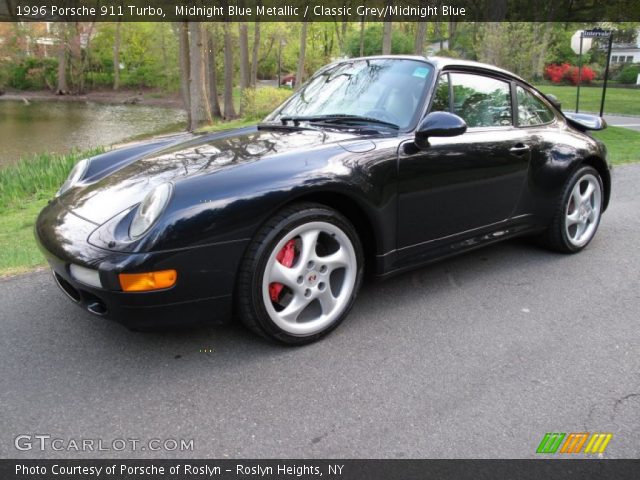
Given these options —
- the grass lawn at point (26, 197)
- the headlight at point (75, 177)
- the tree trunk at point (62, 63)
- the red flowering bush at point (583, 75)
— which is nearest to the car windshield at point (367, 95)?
the headlight at point (75, 177)

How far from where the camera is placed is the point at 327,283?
284 cm

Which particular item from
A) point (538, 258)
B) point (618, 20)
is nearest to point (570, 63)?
point (618, 20)

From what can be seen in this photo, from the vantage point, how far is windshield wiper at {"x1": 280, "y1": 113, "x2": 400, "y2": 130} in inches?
127

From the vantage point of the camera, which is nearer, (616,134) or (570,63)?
(616,134)

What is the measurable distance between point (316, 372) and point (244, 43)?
26.0 metres

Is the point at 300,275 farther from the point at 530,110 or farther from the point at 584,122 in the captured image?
the point at 584,122

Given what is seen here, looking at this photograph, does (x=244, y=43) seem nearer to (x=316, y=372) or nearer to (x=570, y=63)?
(x=316, y=372)

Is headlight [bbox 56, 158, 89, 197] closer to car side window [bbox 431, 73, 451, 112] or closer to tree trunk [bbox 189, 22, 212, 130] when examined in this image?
car side window [bbox 431, 73, 451, 112]

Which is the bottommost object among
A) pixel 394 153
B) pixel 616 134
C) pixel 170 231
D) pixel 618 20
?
pixel 616 134

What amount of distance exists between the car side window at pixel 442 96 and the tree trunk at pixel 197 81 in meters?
15.3

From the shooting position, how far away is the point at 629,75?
47000 mm

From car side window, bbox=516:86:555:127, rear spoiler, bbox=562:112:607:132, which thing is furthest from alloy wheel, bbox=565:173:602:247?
car side window, bbox=516:86:555:127

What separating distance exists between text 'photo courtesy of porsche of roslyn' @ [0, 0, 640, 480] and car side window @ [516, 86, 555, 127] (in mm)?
23

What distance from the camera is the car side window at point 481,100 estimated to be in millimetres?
3474
